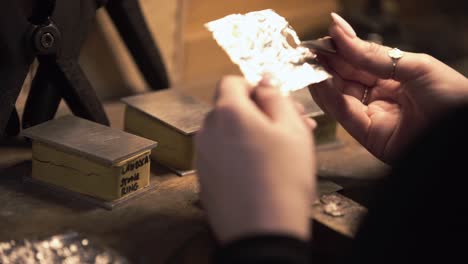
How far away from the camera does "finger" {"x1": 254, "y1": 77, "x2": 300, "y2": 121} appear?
0.72m

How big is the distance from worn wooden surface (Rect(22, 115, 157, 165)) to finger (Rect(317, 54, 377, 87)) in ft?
0.87

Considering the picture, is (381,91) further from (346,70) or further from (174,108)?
(174,108)

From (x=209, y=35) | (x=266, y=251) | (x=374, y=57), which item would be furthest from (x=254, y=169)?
(x=209, y=35)

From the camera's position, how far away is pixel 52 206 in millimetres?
947

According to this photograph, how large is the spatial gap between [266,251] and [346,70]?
484 mm

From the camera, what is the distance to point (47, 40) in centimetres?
99

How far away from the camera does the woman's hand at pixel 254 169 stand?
0.65 metres

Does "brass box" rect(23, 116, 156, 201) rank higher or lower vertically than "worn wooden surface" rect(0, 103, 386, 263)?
higher

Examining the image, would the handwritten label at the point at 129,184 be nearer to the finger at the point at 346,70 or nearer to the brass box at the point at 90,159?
the brass box at the point at 90,159

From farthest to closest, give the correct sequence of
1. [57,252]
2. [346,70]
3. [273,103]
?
1. [346,70]
2. [57,252]
3. [273,103]

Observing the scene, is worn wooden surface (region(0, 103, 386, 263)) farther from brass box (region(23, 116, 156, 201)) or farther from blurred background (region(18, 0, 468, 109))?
blurred background (region(18, 0, 468, 109))

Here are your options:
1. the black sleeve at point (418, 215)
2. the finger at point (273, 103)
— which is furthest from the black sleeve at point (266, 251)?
the finger at point (273, 103)

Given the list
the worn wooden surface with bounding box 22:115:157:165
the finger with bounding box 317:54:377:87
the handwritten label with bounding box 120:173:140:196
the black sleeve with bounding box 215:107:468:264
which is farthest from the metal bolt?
the black sleeve with bounding box 215:107:468:264

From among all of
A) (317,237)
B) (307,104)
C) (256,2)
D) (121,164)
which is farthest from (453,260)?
(256,2)
